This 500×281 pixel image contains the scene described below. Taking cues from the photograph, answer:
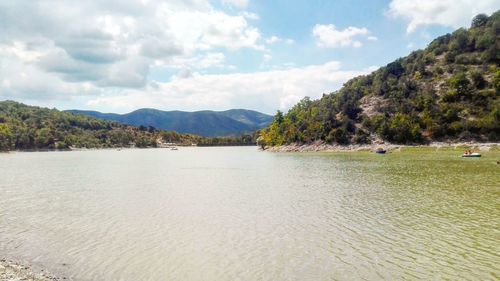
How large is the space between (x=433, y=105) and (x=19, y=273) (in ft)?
563

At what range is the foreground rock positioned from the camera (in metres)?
16.0

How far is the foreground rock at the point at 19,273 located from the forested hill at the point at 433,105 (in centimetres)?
14997

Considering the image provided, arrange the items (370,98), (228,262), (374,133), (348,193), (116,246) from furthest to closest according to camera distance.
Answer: (370,98) < (374,133) < (348,193) < (116,246) < (228,262)

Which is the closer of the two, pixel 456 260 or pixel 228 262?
pixel 456 260

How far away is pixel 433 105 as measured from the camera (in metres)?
Answer: 158

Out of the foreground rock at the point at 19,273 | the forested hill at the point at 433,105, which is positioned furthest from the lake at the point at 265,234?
the forested hill at the point at 433,105

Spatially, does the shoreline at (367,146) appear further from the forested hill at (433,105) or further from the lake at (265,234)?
the lake at (265,234)

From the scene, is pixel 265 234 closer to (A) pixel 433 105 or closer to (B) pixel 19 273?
(B) pixel 19 273

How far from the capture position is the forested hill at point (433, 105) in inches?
5610

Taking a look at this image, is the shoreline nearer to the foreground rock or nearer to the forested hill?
the forested hill

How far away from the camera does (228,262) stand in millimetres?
18750

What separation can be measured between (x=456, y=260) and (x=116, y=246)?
63.1 ft

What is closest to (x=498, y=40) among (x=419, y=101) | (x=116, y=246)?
(x=419, y=101)

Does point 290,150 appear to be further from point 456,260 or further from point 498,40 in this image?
point 456,260
